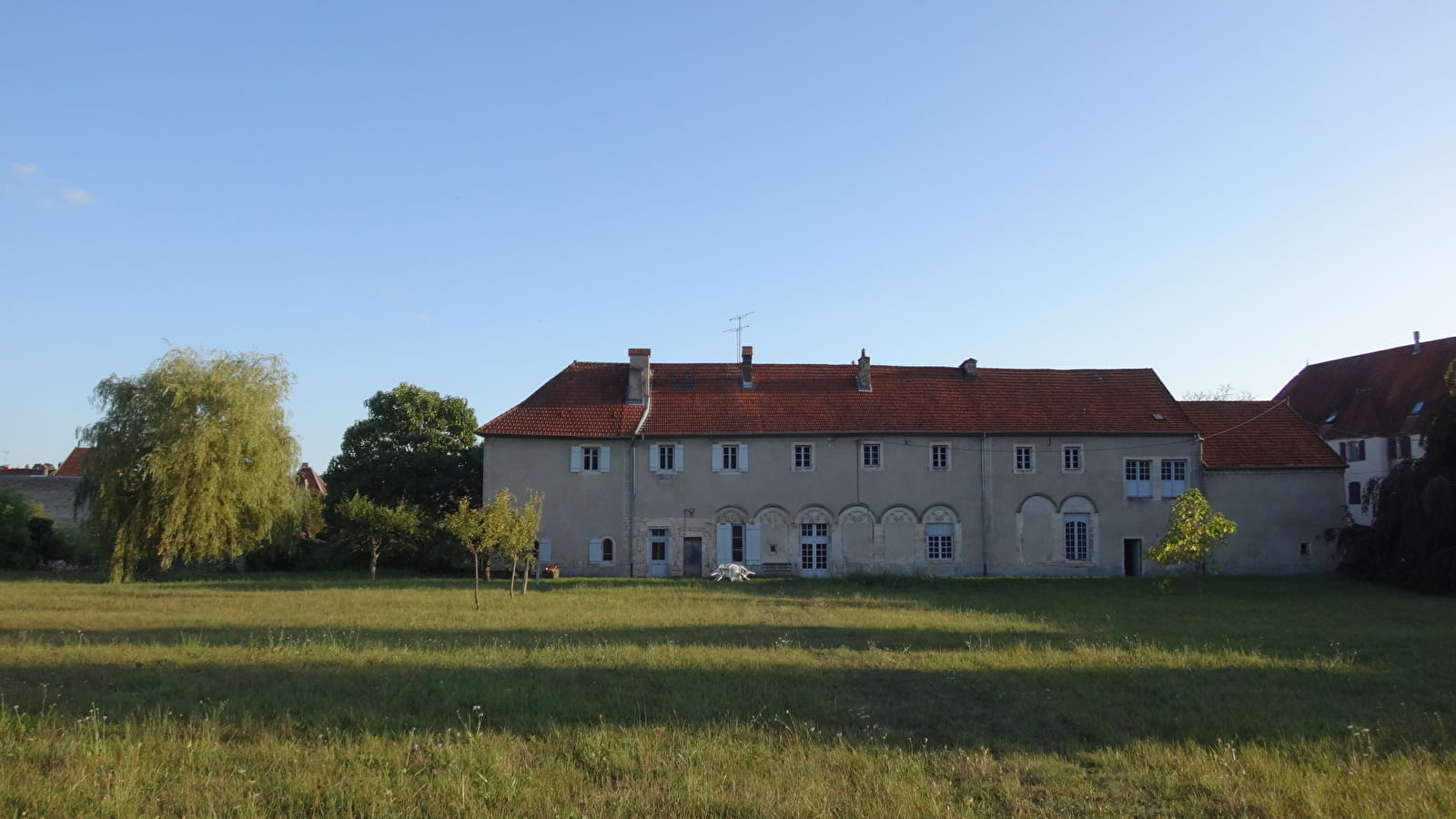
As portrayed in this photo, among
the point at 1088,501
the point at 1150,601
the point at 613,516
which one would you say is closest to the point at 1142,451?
the point at 1088,501

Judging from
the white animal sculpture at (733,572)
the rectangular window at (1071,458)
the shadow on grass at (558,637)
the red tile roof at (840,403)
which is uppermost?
the red tile roof at (840,403)

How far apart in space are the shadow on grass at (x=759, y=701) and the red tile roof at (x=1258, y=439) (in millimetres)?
28617

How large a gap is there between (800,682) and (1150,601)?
59.9 ft

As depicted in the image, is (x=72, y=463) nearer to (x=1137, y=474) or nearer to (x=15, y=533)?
(x=15, y=533)

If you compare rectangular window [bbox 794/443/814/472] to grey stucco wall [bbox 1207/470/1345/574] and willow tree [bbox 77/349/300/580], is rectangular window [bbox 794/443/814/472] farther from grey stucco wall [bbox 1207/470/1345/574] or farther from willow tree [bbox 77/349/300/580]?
willow tree [bbox 77/349/300/580]

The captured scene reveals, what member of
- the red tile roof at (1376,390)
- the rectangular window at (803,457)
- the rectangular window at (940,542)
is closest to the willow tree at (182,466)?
the rectangular window at (803,457)

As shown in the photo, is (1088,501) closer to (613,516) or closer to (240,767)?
(613,516)

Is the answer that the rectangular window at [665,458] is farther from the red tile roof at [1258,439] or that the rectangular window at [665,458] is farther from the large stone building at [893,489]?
the red tile roof at [1258,439]

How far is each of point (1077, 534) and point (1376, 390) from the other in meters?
23.0

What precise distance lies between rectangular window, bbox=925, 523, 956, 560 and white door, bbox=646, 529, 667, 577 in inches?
414

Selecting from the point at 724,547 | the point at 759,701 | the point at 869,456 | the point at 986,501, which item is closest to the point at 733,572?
the point at 724,547

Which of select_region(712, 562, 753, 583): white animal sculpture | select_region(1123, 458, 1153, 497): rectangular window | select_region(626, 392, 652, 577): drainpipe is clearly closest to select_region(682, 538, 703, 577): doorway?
select_region(712, 562, 753, 583): white animal sculpture

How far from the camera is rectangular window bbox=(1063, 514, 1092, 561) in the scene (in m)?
39.8

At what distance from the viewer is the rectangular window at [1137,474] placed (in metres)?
40.1
